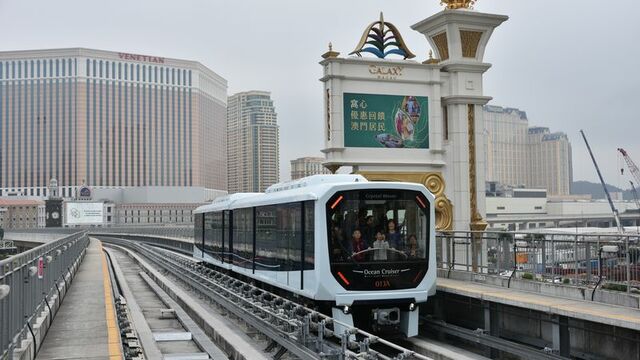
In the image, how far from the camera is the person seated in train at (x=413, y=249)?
45.3 feet

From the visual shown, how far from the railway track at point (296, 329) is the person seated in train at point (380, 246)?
5.08 feet

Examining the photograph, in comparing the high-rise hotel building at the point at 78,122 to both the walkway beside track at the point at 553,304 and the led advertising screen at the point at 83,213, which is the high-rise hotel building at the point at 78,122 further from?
the walkway beside track at the point at 553,304

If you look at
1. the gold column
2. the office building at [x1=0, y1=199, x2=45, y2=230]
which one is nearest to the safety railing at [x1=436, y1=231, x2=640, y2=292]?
the gold column

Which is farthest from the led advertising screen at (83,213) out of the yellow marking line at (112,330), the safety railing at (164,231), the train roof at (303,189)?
the yellow marking line at (112,330)

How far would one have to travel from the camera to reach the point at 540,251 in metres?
14.2

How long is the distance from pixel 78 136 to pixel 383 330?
18419 cm

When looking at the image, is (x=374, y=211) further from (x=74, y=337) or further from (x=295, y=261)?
(x=74, y=337)

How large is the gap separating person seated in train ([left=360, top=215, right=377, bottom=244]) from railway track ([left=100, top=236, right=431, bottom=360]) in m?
1.79

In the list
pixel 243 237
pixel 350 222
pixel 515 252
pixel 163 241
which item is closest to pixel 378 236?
pixel 350 222

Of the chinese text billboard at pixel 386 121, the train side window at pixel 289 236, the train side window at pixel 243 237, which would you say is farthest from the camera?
the chinese text billboard at pixel 386 121

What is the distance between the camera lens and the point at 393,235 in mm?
13789

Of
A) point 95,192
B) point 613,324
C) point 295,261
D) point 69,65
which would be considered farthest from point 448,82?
point 69,65

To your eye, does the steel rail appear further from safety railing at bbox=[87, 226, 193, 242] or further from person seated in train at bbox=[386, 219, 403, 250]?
safety railing at bbox=[87, 226, 193, 242]

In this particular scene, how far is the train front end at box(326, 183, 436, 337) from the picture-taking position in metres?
13.3
